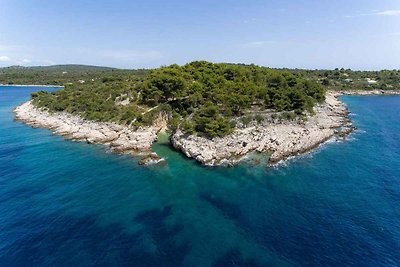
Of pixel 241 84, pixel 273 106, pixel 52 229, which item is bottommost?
pixel 52 229

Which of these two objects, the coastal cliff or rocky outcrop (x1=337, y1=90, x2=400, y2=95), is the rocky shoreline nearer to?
the coastal cliff

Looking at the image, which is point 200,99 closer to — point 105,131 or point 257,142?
point 257,142

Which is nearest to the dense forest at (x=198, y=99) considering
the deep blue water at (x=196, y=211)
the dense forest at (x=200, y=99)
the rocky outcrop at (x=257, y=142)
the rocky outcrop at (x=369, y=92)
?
the dense forest at (x=200, y=99)

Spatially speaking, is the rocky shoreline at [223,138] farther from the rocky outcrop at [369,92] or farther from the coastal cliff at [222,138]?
the rocky outcrop at [369,92]

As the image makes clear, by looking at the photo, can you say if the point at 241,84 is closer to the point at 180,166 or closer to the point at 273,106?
the point at 273,106

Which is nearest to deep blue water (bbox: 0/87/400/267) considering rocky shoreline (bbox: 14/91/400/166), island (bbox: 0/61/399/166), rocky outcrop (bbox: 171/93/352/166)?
rocky outcrop (bbox: 171/93/352/166)

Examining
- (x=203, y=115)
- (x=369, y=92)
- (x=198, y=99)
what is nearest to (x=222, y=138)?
(x=203, y=115)

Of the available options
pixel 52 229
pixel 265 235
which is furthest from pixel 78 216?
pixel 265 235
